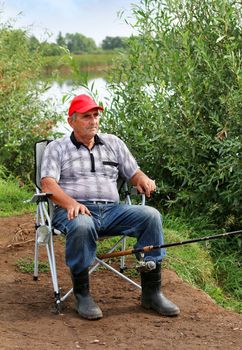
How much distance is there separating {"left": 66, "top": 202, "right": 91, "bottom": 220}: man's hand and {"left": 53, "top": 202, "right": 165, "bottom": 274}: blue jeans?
0.03 m

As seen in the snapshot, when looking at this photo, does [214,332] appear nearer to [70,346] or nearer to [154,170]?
[70,346]

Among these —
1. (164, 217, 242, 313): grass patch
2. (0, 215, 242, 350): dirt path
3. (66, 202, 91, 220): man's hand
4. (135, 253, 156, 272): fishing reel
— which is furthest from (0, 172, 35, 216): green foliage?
(135, 253, 156, 272): fishing reel

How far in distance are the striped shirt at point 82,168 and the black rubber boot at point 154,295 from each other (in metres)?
0.59

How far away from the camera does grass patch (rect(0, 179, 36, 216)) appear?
790 cm

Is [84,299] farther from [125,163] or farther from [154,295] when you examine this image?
[125,163]

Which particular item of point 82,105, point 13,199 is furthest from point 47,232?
point 13,199

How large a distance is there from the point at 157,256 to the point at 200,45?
9.21 ft

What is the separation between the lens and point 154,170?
796 cm

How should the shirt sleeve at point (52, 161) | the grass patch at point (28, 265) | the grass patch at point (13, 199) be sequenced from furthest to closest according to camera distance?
the grass patch at point (13, 199) → the grass patch at point (28, 265) → the shirt sleeve at point (52, 161)

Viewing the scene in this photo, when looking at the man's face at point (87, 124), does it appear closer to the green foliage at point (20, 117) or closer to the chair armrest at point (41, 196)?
the chair armrest at point (41, 196)

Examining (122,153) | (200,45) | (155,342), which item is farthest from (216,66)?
(155,342)

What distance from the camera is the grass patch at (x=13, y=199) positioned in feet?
25.9

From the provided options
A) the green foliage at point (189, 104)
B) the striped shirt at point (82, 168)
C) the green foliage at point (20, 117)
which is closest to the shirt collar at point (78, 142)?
the striped shirt at point (82, 168)

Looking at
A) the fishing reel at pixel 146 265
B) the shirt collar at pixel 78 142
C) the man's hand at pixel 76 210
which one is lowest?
the fishing reel at pixel 146 265
